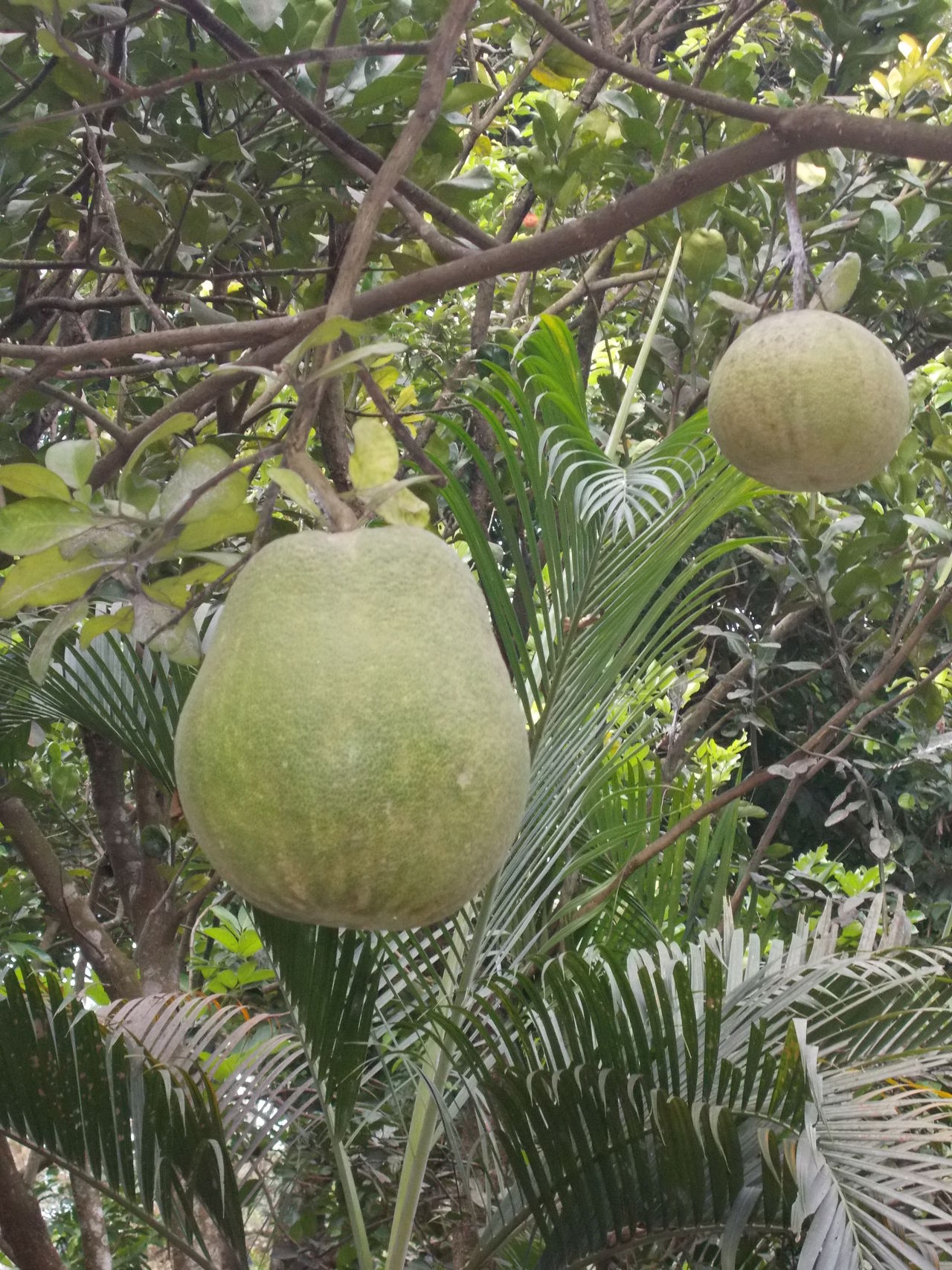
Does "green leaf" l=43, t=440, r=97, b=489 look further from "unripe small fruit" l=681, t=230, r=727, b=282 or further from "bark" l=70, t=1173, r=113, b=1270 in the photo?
"bark" l=70, t=1173, r=113, b=1270

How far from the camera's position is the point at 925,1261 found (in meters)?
1.11

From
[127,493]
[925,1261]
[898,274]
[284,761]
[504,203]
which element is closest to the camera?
[284,761]

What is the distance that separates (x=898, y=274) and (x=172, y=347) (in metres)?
1.83

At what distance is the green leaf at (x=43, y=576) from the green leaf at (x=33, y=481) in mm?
35

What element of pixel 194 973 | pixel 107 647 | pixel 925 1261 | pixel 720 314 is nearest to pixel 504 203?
pixel 720 314

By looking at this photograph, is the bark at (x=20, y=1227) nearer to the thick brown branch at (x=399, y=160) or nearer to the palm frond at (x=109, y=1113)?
the palm frond at (x=109, y=1113)

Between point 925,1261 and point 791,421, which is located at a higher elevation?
point 791,421

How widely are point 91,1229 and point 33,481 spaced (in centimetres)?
218

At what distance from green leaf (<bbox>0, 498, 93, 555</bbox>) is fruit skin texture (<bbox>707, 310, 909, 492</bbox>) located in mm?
544

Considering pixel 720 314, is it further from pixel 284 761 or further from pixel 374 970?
pixel 284 761

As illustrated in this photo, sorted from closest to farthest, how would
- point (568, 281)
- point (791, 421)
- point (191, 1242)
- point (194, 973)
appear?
point (791, 421) < point (191, 1242) < point (568, 281) < point (194, 973)

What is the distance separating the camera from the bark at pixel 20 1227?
1.86 meters

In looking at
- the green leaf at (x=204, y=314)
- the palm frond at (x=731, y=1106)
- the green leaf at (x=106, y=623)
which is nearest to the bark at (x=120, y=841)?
the palm frond at (x=731, y=1106)

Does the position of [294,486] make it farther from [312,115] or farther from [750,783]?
[750,783]
